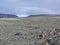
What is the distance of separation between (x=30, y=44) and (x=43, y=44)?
53.6 inches

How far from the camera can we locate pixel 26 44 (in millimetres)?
11031

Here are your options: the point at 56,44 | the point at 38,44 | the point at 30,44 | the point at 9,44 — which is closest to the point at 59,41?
the point at 56,44

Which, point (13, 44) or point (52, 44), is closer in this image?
point (52, 44)

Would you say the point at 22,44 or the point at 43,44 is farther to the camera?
the point at 22,44

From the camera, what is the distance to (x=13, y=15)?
3888 inches

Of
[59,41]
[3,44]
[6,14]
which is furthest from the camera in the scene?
[6,14]

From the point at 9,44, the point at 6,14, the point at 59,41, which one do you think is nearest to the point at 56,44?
the point at 59,41

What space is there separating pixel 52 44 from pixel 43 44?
49 centimetres

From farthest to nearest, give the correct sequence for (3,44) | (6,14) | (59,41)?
1. (6,14)
2. (3,44)
3. (59,41)

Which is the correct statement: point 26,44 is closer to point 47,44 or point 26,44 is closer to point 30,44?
point 30,44

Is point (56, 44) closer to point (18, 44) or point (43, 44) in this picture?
point (43, 44)

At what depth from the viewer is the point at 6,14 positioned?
9588 cm

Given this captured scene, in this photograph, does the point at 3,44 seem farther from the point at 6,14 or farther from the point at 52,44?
the point at 6,14

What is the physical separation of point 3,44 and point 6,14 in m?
85.7
